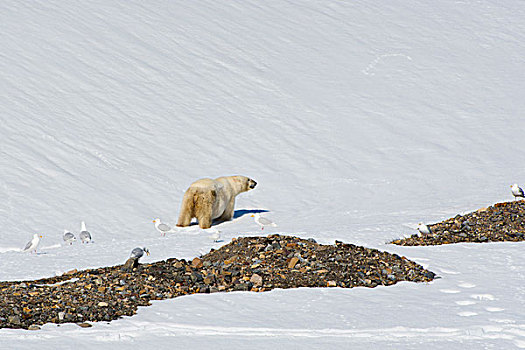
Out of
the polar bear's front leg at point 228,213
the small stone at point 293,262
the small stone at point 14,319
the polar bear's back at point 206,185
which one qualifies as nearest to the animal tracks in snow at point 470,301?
the small stone at point 293,262

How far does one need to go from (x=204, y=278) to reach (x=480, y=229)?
5883mm

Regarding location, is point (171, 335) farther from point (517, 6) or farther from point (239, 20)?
point (517, 6)

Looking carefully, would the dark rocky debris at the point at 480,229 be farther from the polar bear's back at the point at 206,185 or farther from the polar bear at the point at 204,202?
the polar bear's back at the point at 206,185

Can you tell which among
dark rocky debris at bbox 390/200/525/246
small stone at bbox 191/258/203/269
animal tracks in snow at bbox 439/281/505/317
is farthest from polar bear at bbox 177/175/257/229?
animal tracks in snow at bbox 439/281/505/317

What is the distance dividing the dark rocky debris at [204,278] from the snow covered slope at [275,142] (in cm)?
40

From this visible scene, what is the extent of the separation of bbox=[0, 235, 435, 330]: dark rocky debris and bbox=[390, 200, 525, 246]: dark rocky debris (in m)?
2.70

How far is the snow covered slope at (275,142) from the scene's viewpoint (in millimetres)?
7668

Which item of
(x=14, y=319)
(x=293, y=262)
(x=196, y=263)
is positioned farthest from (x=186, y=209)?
(x=14, y=319)

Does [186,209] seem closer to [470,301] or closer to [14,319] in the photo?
[470,301]

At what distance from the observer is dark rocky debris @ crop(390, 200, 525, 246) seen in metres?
12.5

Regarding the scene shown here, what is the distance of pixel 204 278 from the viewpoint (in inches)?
360

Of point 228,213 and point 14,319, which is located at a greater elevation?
point 228,213

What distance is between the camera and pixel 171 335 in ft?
22.6

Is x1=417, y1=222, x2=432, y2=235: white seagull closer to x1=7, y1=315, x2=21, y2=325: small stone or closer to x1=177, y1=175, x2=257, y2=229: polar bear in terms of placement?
x1=177, y1=175, x2=257, y2=229: polar bear
